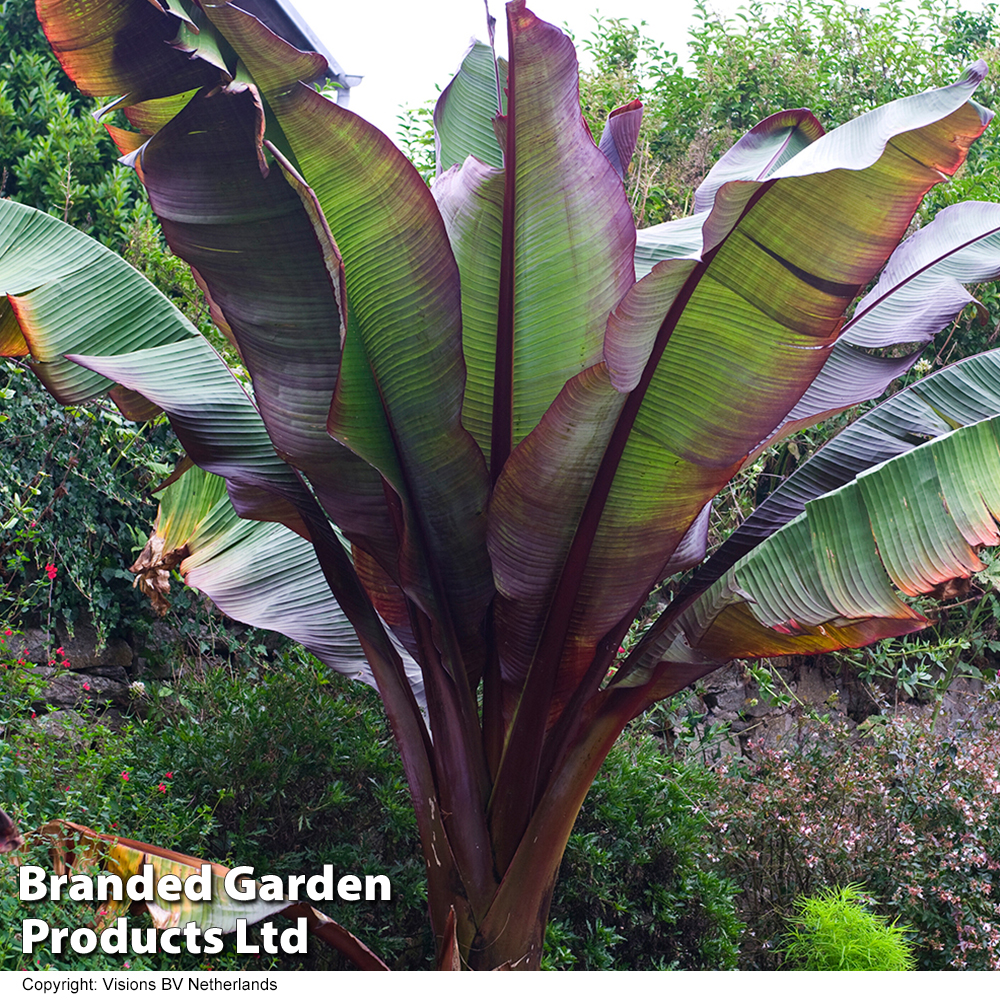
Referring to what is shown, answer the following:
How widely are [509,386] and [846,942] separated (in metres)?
2.34

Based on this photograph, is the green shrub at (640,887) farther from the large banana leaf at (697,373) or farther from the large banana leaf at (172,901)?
the large banana leaf at (697,373)

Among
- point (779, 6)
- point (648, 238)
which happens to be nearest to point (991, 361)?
point (648, 238)

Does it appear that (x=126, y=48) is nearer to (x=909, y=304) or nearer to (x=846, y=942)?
(x=909, y=304)

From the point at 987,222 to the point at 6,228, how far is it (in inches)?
125

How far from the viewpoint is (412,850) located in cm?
353

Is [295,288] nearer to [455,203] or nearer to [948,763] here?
[455,203]

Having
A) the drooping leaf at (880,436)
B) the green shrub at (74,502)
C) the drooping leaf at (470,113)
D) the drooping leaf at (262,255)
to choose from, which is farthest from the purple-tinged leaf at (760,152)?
the green shrub at (74,502)

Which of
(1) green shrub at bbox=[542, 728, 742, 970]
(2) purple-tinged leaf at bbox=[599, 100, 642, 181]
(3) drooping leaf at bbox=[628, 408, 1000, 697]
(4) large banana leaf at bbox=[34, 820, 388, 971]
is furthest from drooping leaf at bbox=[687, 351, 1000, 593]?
(4) large banana leaf at bbox=[34, 820, 388, 971]

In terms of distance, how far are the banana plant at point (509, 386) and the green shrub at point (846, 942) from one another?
129 cm

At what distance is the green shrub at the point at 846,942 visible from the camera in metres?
3.18

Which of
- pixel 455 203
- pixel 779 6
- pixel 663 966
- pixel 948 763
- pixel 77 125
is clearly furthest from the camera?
pixel 779 6

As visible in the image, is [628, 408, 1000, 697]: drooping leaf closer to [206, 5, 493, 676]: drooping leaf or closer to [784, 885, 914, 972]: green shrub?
[206, 5, 493, 676]: drooping leaf

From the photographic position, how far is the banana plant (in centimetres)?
199

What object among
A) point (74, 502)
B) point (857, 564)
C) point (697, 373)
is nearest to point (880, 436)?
point (857, 564)
